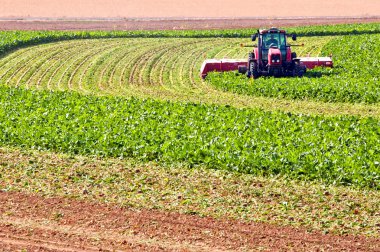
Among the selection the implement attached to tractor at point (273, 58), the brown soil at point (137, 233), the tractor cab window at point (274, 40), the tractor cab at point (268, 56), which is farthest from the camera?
the tractor cab window at point (274, 40)

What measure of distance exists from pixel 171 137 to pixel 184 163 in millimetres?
1534

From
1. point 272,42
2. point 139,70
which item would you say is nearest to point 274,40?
point 272,42

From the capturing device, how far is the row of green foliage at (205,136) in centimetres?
1892

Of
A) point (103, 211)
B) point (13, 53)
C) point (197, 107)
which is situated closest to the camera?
point (103, 211)

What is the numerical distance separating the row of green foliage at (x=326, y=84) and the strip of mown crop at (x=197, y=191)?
11262 millimetres

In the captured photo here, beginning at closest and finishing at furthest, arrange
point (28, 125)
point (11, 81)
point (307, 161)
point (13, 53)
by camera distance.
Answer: point (307, 161), point (28, 125), point (11, 81), point (13, 53)

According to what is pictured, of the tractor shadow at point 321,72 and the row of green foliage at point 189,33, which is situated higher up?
the row of green foliage at point 189,33

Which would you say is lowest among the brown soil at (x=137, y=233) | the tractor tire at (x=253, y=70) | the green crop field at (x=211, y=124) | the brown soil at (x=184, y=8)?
the brown soil at (x=137, y=233)

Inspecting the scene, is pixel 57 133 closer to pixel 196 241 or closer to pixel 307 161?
pixel 307 161

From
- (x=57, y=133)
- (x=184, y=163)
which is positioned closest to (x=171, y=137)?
(x=184, y=163)

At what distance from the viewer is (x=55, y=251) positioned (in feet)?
46.4

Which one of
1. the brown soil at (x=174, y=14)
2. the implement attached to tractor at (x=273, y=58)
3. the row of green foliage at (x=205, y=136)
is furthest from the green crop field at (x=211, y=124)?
the brown soil at (x=174, y=14)

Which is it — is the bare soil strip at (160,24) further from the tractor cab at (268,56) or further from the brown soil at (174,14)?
the tractor cab at (268,56)

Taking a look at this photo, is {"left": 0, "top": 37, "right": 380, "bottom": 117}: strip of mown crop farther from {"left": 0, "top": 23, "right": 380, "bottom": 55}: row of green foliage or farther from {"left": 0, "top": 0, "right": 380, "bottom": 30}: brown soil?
{"left": 0, "top": 0, "right": 380, "bottom": 30}: brown soil
